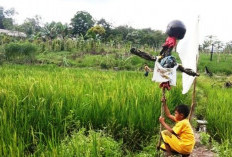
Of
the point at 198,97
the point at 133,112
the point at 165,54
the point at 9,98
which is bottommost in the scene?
the point at 198,97

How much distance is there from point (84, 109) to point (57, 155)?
160 centimetres

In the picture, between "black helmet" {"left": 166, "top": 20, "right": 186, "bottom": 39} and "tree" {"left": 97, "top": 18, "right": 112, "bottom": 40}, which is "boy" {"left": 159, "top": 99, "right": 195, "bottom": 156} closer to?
"black helmet" {"left": 166, "top": 20, "right": 186, "bottom": 39}

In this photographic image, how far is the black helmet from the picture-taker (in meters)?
2.62

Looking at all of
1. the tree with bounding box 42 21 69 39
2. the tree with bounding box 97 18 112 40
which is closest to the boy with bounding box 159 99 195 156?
the tree with bounding box 42 21 69 39

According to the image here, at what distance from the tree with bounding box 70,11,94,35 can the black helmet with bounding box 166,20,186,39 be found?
36.0 metres

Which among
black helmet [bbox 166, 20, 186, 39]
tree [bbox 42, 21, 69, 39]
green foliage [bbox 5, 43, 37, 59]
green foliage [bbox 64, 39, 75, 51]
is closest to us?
black helmet [bbox 166, 20, 186, 39]

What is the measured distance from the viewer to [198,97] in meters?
7.80

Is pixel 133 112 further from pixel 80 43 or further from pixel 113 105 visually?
pixel 80 43

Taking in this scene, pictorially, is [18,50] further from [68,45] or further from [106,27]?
[106,27]

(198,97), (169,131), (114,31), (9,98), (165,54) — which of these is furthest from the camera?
(114,31)

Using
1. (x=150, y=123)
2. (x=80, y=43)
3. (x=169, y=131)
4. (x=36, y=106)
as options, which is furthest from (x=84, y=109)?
(x=80, y=43)

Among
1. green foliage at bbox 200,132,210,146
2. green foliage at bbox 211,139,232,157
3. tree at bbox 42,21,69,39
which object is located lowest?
green foliage at bbox 200,132,210,146

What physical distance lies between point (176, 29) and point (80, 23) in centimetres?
3692

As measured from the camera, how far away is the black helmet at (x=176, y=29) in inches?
103
